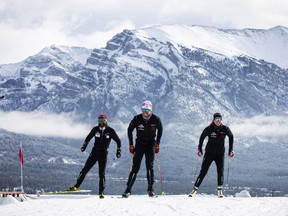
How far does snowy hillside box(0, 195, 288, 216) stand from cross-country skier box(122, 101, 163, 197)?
2.79 m

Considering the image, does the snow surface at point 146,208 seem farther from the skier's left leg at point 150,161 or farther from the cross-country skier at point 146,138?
the cross-country skier at point 146,138

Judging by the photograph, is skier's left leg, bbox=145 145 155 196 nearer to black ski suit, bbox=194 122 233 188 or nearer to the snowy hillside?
the snowy hillside

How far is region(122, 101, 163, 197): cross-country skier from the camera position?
2397cm

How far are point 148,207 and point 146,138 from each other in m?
4.82

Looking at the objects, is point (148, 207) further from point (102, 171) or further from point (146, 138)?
point (102, 171)

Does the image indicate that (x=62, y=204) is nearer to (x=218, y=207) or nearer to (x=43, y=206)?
(x=43, y=206)

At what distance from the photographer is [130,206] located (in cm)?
1980

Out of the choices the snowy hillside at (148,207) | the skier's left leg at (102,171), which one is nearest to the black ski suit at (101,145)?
the skier's left leg at (102,171)

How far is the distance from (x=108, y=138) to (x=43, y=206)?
5555 millimetres

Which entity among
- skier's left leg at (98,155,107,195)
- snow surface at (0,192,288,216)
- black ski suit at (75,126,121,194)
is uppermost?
black ski suit at (75,126,121,194)

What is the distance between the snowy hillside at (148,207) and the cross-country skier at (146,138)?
9.17 ft

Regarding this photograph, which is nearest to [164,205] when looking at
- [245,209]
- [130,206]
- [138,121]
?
[130,206]

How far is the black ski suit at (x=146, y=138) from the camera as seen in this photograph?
24.0 meters

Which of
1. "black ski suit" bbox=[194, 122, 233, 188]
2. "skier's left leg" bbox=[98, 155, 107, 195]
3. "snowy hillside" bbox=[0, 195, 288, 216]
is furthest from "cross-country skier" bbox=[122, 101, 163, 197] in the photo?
"snowy hillside" bbox=[0, 195, 288, 216]
